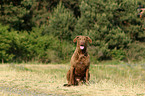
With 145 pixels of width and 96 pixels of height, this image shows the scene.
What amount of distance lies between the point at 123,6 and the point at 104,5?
3.57m

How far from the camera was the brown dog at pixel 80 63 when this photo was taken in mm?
9516

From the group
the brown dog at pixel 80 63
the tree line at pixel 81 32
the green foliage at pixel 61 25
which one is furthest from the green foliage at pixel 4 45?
the brown dog at pixel 80 63

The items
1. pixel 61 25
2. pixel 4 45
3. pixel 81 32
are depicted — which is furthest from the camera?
pixel 61 25

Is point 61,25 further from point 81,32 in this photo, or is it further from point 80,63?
point 80,63

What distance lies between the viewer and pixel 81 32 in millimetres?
34531

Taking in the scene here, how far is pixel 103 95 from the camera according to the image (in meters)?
7.57

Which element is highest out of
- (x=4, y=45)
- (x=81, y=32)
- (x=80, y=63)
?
(x=80, y=63)

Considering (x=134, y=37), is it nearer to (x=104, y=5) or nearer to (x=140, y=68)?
(x=104, y=5)

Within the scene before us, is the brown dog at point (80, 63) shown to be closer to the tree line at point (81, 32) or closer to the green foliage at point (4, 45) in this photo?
the green foliage at point (4, 45)

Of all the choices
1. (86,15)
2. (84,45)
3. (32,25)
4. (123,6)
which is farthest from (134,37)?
(84,45)

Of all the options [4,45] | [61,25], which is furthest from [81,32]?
[4,45]

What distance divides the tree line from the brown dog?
2119cm

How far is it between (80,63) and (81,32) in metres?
25.1

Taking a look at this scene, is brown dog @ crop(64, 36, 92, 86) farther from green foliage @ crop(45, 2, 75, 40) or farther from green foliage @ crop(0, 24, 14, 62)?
green foliage @ crop(45, 2, 75, 40)
